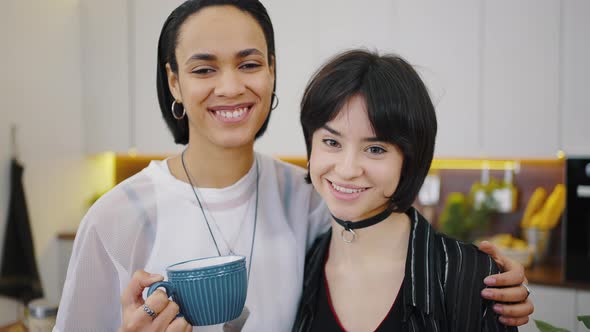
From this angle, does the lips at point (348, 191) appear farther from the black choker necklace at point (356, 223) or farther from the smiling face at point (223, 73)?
the smiling face at point (223, 73)

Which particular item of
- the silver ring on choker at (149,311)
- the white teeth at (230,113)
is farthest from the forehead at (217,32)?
the silver ring on choker at (149,311)

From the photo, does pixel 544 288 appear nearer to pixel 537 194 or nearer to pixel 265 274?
pixel 537 194

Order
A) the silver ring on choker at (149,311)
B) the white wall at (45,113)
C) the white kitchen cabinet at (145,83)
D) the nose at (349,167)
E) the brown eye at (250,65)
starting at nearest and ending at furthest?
the silver ring on choker at (149,311) → the nose at (349,167) → the brown eye at (250,65) → the white wall at (45,113) → the white kitchen cabinet at (145,83)

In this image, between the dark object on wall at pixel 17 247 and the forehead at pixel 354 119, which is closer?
the forehead at pixel 354 119

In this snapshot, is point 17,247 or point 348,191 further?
point 17,247

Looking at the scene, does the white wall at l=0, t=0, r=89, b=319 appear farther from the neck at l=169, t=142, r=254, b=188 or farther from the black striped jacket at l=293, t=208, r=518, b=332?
the black striped jacket at l=293, t=208, r=518, b=332

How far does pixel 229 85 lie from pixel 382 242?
0.40 metres

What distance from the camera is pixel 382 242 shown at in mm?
1032

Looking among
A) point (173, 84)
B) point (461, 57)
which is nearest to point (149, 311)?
point (173, 84)

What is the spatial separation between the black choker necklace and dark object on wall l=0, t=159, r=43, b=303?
201cm

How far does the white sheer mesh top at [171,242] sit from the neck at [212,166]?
2 cm

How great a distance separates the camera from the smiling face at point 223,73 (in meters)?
0.99

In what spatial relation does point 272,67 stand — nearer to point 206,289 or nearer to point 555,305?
point 206,289

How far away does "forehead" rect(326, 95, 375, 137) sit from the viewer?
36.4 inches
